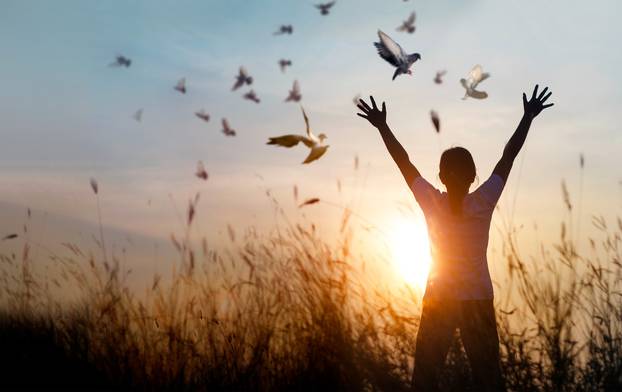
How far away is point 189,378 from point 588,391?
2282 mm

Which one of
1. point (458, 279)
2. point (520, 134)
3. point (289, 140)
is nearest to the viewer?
point (458, 279)

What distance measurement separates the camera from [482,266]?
10.4 ft

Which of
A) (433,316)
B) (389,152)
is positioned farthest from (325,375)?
(389,152)

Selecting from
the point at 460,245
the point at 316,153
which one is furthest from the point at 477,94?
the point at 460,245

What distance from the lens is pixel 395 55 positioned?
358 centimetres

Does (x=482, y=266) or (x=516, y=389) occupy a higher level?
(x=482, y=266)

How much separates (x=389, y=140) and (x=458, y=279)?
88 cm

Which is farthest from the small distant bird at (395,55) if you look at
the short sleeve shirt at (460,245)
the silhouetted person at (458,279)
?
the short sleeve shirt at (460,245)

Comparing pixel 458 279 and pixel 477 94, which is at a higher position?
pixel 477 94

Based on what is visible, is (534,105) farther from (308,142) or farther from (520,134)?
(308,142)

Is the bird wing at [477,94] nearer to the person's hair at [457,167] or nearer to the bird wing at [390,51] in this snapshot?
the bird wing at [390,51]

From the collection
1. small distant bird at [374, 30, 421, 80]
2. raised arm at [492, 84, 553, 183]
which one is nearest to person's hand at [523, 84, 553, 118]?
raised arm at [492, 84, 553, 183]

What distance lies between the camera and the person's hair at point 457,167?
3.24 meters

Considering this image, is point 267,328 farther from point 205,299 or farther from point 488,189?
point 488,189
